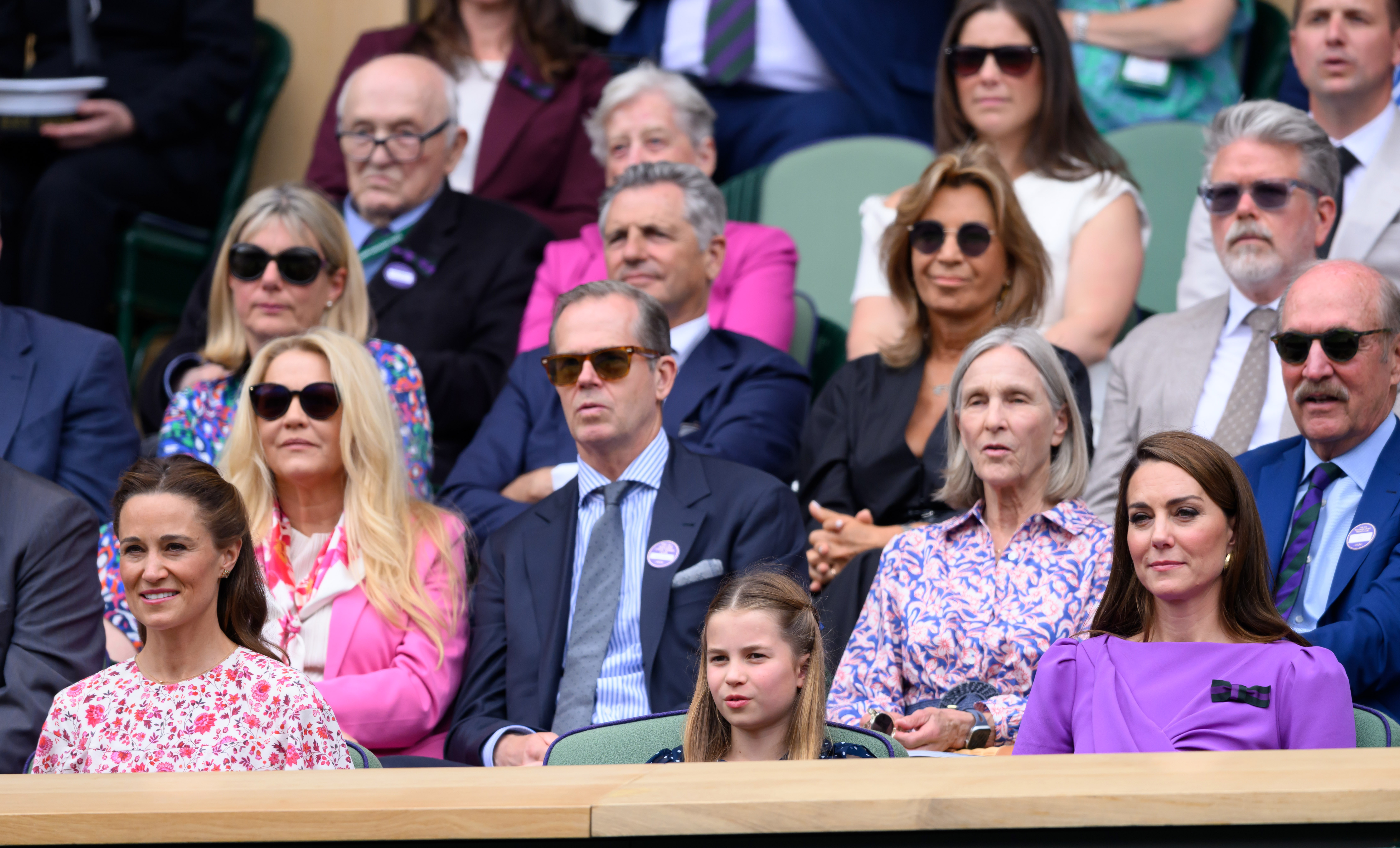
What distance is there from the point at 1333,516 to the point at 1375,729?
0.65m

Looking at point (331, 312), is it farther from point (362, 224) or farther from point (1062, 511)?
point (1062, 511)

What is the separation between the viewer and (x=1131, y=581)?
2.67 meters

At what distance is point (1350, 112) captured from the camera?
166 inches

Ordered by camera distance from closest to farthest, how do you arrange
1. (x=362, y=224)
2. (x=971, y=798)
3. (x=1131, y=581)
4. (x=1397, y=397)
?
1. (x=971, y=798)
2. (x=1131, y=581)
3. (x=1397, y=397)
4. (x=362, y=224)

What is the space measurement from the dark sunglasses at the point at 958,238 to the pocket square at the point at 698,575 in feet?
3.58

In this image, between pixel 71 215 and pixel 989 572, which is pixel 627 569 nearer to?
pixel 989 572

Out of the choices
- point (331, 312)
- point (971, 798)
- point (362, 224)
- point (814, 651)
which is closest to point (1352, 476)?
point (814, 651)

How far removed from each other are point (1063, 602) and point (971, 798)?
1.36 meters

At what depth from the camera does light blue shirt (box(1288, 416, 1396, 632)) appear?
9.60 ft

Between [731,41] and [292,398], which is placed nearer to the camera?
[292,398]

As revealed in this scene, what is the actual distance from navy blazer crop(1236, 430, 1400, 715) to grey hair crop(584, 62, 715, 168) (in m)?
2.13

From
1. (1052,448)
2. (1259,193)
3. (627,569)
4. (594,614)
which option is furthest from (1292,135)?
(594,614)

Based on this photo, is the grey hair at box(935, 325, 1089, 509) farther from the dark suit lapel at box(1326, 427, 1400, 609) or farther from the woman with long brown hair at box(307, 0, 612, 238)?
the woman with long brown hair at box(307, 0, 612, 238)

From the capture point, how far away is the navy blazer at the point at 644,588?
3139 mm
